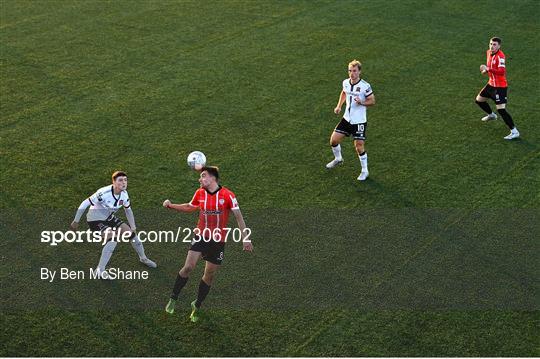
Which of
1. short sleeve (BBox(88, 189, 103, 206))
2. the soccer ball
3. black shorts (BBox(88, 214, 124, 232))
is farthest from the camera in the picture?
black shorts (BBox(88, 214, 124, 232))

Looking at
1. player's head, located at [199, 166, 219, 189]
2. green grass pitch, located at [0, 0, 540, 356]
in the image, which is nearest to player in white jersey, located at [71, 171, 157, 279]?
green grass pitch, located at [0, 0, 540, 356]

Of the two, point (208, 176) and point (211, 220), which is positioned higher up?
point (208, 176)

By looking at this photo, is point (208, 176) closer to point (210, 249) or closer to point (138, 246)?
point (210, 249)

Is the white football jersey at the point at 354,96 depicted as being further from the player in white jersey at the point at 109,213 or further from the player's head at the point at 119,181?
the player's head at the point at 119,181

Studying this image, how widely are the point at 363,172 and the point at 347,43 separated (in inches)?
290

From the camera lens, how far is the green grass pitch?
10.9 metres

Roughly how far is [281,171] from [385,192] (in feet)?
6.46

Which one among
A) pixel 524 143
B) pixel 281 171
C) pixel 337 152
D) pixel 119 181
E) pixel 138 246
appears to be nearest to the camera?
pixel 119 181

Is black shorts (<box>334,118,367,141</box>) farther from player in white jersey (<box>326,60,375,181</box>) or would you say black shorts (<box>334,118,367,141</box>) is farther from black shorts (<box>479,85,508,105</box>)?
black shorts (<box>479,85,508,105</box>)

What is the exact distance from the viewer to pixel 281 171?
14883 millimetres

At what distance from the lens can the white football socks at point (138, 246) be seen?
11891 mm

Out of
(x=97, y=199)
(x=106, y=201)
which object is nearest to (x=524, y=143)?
(x=106, y=201)

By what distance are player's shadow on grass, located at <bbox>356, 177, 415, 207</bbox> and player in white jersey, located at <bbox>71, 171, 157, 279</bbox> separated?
14.4 ft

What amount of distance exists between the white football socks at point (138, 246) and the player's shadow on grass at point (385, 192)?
4224 mm
